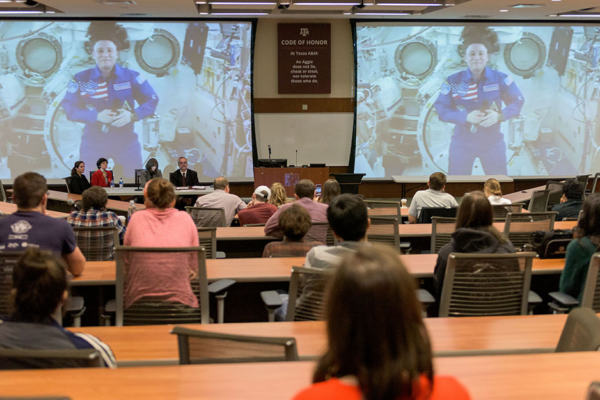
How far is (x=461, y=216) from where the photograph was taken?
11.5ft

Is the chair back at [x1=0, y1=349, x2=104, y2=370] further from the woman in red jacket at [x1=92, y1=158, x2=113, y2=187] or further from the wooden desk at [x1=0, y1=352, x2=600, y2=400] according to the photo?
the woman in red jacket at [x1=92, y1=158, x2=113, y2=187]

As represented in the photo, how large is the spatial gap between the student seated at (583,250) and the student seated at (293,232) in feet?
5.28

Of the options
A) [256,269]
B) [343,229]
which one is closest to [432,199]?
[256,269]

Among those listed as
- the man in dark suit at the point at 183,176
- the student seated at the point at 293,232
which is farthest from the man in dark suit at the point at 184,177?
the student seated at the point at 293,232

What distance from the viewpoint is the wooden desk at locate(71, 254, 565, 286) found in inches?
137

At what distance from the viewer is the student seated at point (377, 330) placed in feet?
3.69

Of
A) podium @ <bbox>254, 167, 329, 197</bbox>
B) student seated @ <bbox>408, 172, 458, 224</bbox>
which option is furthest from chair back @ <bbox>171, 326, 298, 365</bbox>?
podium @ <bbox>254, 167, 329, 197</bbox>

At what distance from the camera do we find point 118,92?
1119 centimetres

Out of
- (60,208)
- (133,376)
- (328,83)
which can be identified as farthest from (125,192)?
(133,376)

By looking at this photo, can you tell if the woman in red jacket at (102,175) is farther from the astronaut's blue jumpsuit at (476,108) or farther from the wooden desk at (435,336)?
the wooden desk at (435,336)

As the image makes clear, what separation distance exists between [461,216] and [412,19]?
874 cm

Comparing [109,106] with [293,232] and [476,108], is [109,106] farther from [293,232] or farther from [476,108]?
[293,232]

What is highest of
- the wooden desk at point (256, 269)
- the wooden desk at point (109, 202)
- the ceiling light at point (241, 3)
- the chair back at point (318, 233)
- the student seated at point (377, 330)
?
the ceiling light at point (241, 3)

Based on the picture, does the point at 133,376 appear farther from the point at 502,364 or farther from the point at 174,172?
the point at 174,172
